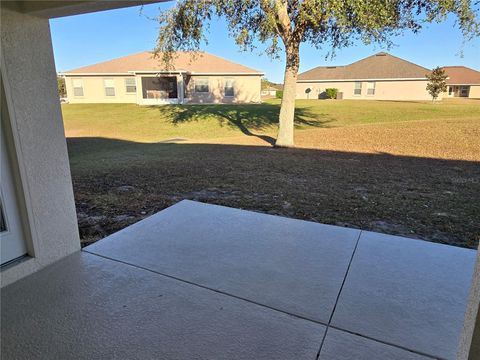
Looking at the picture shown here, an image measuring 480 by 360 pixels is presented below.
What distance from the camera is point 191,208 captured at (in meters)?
4.23

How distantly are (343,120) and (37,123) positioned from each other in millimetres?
17520

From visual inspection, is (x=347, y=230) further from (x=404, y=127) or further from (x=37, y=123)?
(x=404, y=127)

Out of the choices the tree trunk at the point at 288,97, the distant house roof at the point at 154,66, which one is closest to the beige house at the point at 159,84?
the distant house roof at the point at 154,66

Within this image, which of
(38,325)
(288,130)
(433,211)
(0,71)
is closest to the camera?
(38,325)

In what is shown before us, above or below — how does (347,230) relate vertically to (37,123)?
below

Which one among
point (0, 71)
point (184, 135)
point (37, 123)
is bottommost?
point (184, 135)

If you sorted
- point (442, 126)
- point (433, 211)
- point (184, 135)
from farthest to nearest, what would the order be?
point (184, 135) < point (442, 126) < point (433, 211)

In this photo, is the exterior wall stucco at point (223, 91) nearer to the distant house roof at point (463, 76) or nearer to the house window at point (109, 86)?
the house window at point (109, 86)

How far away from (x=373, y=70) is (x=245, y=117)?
20.6 metres

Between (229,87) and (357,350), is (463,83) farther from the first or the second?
(357,350)

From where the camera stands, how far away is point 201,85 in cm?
2681

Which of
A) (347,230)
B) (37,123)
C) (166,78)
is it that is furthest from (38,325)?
(166,78)

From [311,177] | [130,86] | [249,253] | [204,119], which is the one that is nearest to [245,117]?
[204,119]

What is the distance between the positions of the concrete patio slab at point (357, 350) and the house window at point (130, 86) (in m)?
27.9
